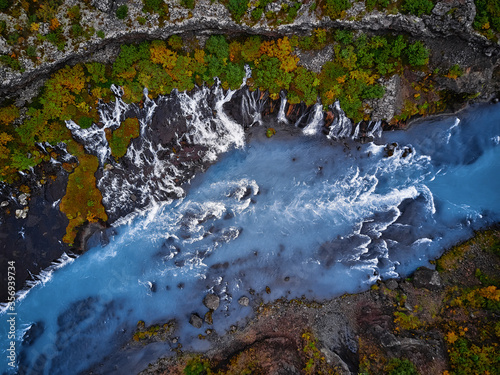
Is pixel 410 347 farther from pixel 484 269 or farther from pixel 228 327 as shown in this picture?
pixel 228 327

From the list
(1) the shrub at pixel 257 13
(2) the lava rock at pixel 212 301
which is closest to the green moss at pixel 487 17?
(1) the shrub at pixel 257 13

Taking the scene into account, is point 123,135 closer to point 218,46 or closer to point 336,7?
point 218,46

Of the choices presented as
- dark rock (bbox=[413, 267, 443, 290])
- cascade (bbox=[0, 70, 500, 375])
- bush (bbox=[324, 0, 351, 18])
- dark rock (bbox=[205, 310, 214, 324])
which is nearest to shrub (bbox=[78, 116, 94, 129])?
cascade (bbox=[0, 70, 500, 375])

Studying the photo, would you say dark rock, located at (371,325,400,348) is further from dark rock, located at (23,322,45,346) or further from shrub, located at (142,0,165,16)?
shrub, located at (142,0,165,16)

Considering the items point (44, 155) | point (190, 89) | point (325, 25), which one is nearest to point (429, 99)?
point (325, 25)

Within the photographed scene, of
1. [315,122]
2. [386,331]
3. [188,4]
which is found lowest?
[386,331]

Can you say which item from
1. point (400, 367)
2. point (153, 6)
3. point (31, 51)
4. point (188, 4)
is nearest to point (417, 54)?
point (188, 4)
